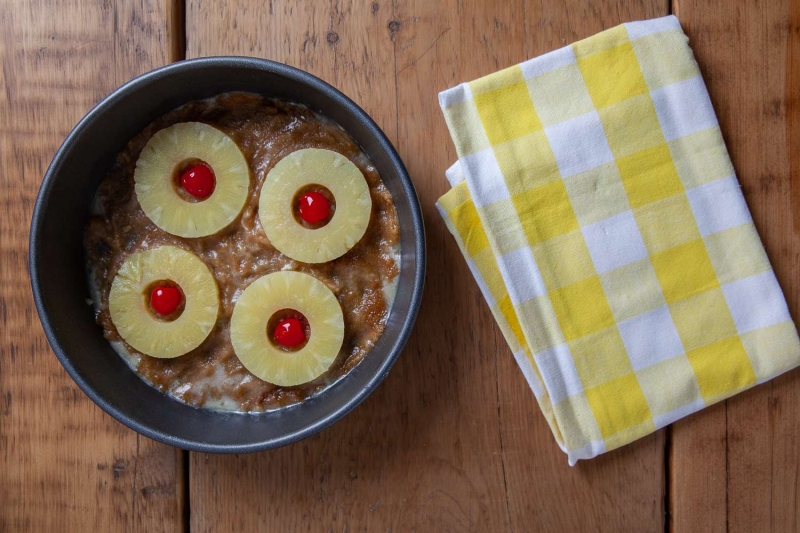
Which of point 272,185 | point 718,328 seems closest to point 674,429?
point 718,328

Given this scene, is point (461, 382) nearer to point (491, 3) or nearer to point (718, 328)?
point (718, 328)

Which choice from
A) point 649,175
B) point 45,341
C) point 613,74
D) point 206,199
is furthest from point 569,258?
point 45,341

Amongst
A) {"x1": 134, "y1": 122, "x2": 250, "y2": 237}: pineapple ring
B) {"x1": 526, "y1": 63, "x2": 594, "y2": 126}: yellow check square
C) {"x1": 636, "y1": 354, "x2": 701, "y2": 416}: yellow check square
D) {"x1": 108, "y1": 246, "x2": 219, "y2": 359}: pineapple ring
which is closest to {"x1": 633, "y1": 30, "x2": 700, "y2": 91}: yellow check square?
{"x1": 526, "y1": 63, "x2": 594, "y2": 126}: yellow check square

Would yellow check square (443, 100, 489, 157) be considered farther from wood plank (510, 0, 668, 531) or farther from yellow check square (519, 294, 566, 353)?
yellow check square (519, 294, 566, 353)

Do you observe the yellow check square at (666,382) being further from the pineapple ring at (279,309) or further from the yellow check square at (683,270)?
the pineapple ring at (279,309)

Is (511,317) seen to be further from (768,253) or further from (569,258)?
(768,253)
